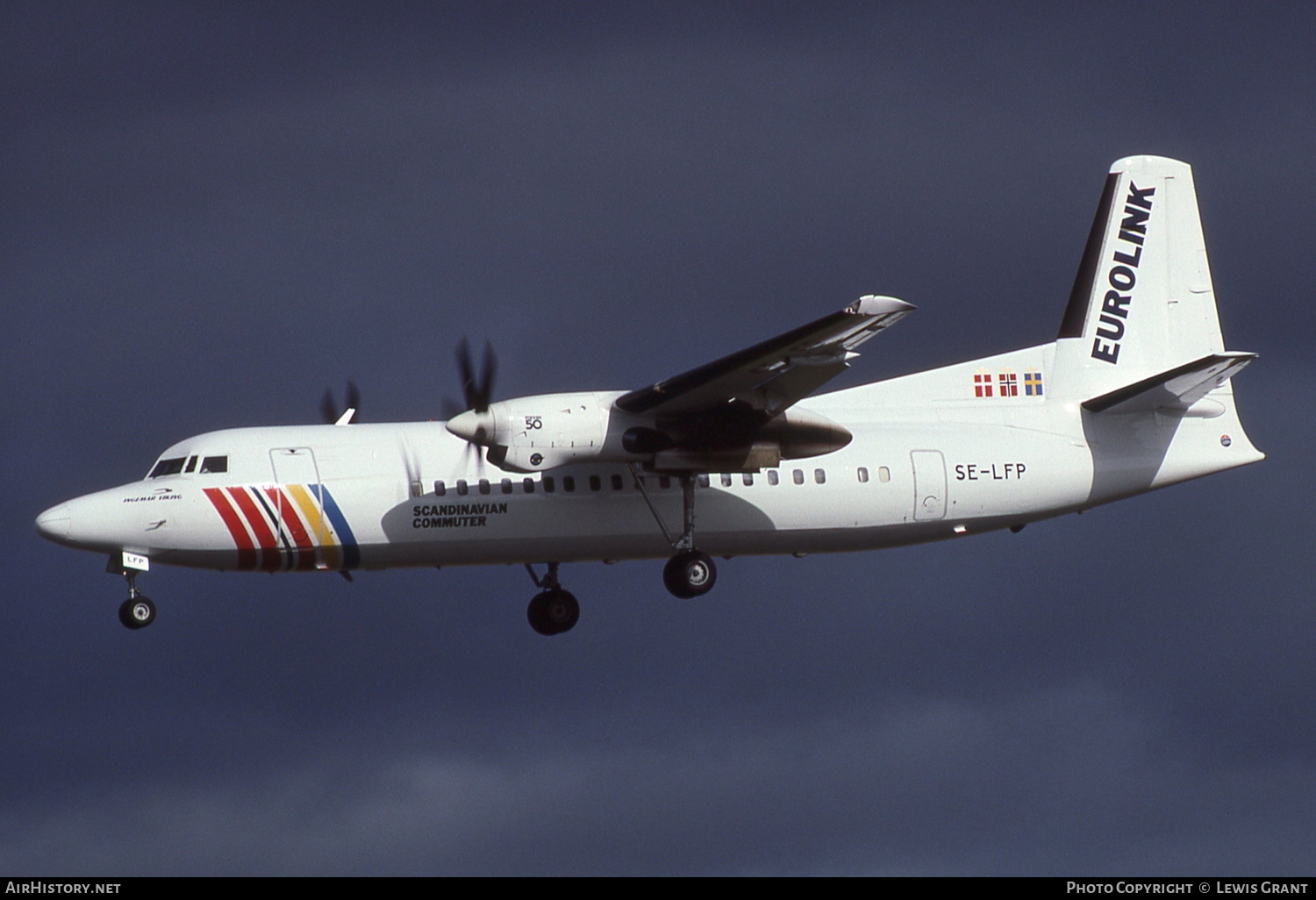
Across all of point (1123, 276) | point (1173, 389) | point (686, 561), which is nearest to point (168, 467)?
point (686, 561)

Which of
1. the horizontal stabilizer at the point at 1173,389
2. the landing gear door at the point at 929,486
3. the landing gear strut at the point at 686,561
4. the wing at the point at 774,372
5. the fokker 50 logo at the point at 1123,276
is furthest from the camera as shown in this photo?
the fokker 50 logo at the point at 1123,276

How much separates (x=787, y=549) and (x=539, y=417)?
4.77 meters

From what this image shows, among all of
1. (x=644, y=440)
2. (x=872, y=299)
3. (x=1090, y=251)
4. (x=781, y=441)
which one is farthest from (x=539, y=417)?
(x=1090, y=251)

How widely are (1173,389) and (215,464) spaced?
1401 centimetres

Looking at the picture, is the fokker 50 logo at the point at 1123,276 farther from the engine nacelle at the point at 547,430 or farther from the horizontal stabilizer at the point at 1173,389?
the engine nacelle at the point at 547,430

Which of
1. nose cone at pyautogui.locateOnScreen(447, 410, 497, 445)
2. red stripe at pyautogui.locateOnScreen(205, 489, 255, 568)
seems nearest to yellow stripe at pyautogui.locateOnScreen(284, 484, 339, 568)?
red stripe at pyautogui.locateOnScreen(205, 489, 255, 568)

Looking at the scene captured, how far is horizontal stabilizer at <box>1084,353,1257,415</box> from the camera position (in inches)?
1134

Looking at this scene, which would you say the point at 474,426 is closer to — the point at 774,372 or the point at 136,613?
the point at 774,372

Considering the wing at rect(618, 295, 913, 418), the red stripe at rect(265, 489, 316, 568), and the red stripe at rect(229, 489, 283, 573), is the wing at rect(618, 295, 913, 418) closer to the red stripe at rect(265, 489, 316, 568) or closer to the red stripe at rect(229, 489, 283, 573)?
the red stripe at rect(265, 489, 316, 568)

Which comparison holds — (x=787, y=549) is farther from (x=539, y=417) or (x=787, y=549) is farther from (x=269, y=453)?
(x=269, y=453)

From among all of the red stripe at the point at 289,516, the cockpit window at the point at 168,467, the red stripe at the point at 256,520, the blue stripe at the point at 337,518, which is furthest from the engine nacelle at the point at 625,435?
the cockpit window at the point at 168,467

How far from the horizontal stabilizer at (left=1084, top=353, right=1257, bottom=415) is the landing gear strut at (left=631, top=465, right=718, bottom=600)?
6.55 meters

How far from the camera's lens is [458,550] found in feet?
91.9

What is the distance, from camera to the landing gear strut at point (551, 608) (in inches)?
1184
